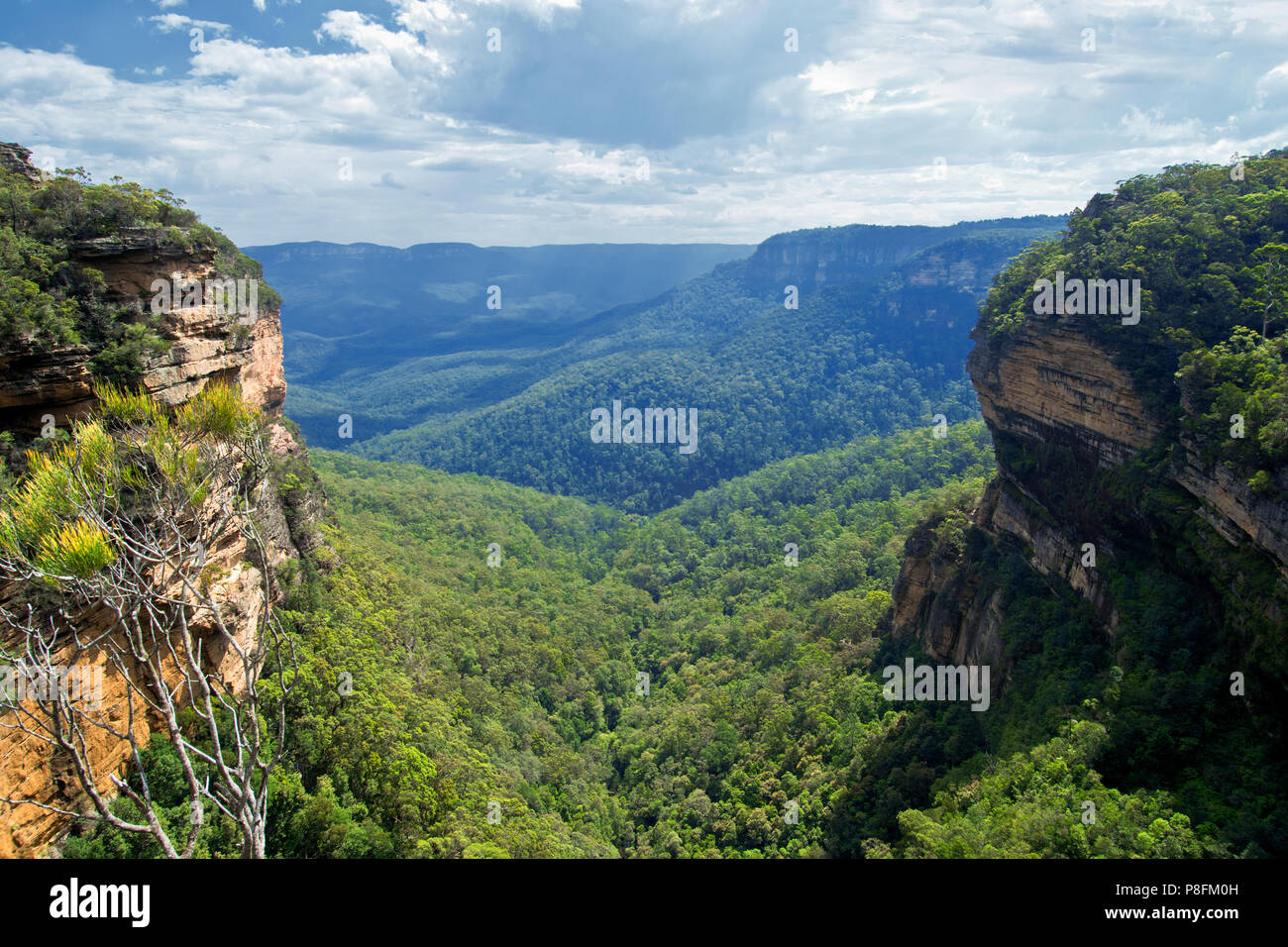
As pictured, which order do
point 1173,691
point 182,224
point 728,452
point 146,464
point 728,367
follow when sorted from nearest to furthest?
point 146,464
point 1173,691
point 182,224
point 728,452
point 728,367

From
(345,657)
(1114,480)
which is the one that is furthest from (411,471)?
(1114,480)

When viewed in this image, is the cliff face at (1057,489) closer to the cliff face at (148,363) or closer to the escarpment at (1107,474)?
the escarpment at (1107,474)

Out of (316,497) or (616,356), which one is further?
(616,356)

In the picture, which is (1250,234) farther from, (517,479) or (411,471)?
(517,479)

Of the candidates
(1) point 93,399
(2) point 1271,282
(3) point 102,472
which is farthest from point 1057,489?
(1) point 93,399

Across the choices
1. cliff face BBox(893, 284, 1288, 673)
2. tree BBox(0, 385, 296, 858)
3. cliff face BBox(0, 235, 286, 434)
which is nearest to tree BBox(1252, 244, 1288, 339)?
cliff face BBox(893, 284, 1288, 673)

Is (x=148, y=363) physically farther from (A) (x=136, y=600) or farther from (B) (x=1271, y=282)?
(B) (x=1271, y=282)
